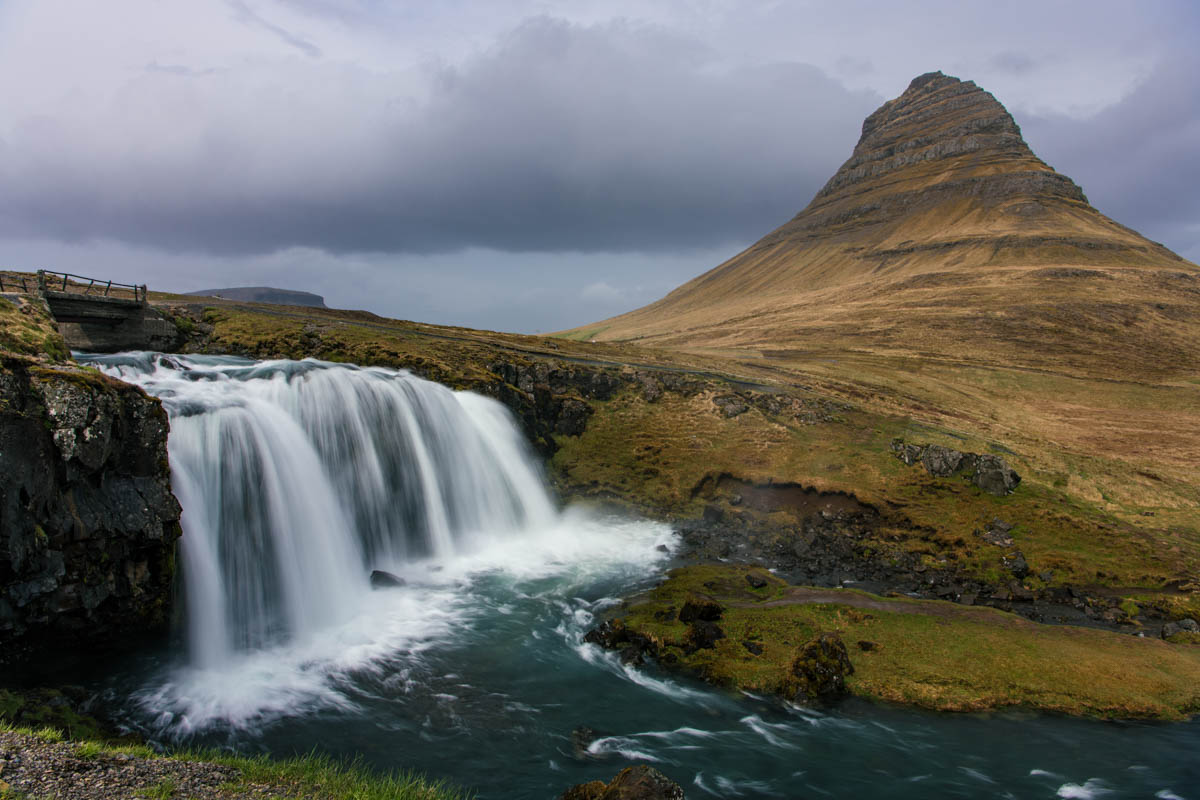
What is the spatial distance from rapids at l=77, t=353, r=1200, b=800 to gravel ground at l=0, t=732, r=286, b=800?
14.4 feet

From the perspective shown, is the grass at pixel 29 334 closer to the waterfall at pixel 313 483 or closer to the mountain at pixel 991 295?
the waterfall at pixel 313 483

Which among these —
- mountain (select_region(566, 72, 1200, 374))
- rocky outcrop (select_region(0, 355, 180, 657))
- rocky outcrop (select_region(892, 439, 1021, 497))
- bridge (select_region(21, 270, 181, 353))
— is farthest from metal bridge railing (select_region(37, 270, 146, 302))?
mountain (select_region(566, 72, 1200, 374))

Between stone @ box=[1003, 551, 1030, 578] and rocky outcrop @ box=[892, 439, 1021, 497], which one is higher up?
rocky outcrop @ box=[892, 439, 1021, 497]

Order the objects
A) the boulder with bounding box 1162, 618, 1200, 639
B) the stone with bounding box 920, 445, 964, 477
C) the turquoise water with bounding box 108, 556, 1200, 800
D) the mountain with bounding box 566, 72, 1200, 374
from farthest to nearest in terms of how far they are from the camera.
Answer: the mountain with bounding box 566, 72, 1200, 374 → the stone with bounding box 920, 445, 964, 477 → the boulder with bounding box 1162, 618, 1200, 639 → the turquoise water with bounding box 108, 556, 1200, 800

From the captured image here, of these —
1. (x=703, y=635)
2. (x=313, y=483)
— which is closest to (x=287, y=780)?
(x=703, y=635)

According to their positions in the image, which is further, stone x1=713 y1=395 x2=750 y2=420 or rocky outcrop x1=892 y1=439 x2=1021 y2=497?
stone x1=713 y1=395 x2=750 y2=420

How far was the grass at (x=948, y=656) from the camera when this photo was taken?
55.5 ft

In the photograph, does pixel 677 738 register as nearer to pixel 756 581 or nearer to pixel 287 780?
pixel 287 780

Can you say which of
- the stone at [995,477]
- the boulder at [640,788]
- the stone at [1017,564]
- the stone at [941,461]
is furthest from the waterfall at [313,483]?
the stone at [995,477]

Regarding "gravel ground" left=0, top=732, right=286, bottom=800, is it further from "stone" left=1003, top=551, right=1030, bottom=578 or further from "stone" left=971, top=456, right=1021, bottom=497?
"stone" left=971, top=456, right=1021, bottom=497

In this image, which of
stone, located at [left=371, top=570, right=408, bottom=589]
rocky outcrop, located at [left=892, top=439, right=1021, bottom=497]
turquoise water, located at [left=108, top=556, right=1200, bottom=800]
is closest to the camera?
turquoise water, located at [left=108, top=556, right=1200, bottom=800]

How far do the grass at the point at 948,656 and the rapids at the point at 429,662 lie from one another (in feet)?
2.50

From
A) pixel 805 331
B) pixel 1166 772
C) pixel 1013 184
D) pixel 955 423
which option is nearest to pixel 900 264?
pixel 1013 184

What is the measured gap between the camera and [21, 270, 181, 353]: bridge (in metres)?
34.6
